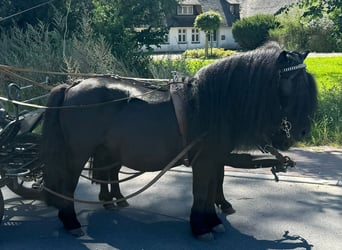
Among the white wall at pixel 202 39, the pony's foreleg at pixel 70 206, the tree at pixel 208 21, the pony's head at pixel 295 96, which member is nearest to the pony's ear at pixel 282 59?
the pony's head at pixel 295 96

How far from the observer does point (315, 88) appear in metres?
4.47

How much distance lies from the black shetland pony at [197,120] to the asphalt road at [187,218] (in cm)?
25

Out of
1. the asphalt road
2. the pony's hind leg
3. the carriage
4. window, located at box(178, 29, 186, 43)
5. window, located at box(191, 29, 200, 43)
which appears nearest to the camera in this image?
the asphalt road

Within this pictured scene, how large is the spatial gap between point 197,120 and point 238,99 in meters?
0.40

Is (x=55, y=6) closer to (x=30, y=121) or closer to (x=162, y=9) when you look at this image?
(x=162, y=9)

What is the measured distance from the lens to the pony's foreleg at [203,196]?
4.69 meters

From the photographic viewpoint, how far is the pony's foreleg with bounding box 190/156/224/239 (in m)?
4.69

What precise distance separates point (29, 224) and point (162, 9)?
379 inches

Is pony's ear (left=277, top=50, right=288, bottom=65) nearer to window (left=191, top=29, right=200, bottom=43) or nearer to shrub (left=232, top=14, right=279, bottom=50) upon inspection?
shrub (left=232, top=14, right=279, bottom=50)

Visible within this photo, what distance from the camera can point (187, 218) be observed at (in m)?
5.43

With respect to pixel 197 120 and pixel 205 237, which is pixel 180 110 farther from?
pixel 205 237

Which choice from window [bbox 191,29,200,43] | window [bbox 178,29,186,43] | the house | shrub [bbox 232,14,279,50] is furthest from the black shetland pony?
window [bbox 191,29,200,43]

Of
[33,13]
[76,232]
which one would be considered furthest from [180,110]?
[33,13]

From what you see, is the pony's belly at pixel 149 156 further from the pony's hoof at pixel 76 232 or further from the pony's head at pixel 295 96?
the pony's head at pixel 295 96
